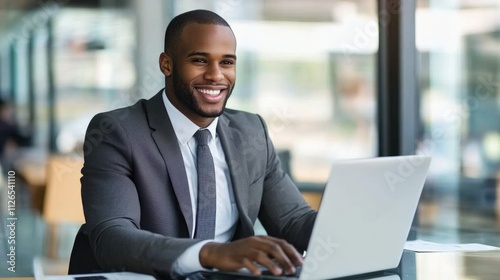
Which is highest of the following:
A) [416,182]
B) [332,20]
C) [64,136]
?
[332,20]

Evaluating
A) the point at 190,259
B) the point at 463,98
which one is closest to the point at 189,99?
the point at 190,259

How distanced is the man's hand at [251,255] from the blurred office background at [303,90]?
3.19 m

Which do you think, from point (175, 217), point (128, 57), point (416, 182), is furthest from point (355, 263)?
point (128, 57)

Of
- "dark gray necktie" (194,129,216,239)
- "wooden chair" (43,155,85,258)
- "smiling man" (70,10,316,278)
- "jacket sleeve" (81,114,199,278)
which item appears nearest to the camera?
"jacket sleeve" (81,114,199,278)

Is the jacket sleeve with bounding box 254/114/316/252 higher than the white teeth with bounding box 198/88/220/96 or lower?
lower

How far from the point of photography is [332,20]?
6.24 metres

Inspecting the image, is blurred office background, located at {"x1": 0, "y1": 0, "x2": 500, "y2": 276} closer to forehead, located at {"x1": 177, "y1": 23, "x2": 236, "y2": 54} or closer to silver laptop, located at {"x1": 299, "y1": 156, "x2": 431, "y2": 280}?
forehead, located at {"x1": 177, "y1": 23, "x2": 236, "y2": 54}

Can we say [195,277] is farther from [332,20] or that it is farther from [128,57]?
[128,57]

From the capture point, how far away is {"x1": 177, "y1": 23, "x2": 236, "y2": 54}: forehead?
2215 mm

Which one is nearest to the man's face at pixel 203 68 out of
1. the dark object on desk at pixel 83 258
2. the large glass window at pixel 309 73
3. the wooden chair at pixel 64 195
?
the dark object on desk at pixel 83 258

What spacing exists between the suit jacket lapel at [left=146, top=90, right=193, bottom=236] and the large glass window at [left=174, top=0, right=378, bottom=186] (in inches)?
152

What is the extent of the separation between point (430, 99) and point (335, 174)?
4.21 metres

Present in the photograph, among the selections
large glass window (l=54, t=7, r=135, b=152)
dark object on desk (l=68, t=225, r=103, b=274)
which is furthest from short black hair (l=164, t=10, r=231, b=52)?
large glass window (l=54, t=7, r=135, b=152)

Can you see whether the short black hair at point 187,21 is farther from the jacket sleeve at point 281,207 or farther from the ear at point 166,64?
the jacket sleeve at point 281,207
